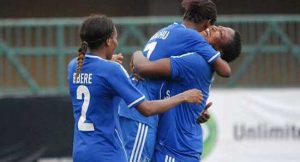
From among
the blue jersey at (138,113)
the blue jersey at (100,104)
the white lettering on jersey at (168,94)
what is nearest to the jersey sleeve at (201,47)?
the white lettering on jersey at (168,94)

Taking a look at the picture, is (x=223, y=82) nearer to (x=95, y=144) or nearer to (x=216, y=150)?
(x=216, y=150)

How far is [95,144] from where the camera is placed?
5.50 m

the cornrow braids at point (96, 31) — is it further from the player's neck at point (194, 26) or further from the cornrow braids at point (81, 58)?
the player's neck at point (194, 26)

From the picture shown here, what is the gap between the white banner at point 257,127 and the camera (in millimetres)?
10312

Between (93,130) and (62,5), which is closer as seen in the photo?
(93,130)

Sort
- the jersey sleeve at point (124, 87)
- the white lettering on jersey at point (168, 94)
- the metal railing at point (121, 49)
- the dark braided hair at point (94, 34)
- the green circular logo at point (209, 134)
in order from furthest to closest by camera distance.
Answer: the metal railing at point (121, 49), the green circular logo at point (209, 134), the white lettering on jersey at point (168, 94), the dark braided hair at point (94, 34), the jersey sleeve at point (124, 87)

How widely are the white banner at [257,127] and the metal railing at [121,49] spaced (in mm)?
255

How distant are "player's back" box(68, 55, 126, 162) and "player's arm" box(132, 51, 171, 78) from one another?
0.32 m

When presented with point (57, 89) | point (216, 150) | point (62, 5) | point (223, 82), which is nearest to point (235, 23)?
point (223, 82)

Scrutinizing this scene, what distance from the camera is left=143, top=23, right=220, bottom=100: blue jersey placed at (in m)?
5.81

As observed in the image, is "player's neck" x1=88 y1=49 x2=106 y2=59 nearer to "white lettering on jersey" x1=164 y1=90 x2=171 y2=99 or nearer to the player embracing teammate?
the player embracing teammate

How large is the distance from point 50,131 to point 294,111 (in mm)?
2981

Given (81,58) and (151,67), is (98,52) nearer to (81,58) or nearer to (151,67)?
(81,58)

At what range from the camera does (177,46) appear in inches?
230
